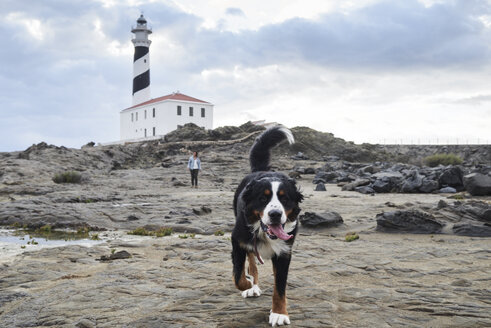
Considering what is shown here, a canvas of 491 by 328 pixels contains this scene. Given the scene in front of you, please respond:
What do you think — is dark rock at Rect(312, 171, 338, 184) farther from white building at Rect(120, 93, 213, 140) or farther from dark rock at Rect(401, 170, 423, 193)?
white building at Rect(120, 93, 213, 140)

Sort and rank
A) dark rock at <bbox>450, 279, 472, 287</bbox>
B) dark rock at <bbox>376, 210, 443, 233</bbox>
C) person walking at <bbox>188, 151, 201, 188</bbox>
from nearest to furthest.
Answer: dark rock at <bbox>450, 279, 472, 287</bbox>, dark rock at <bbox>376, 210, 443, 233</bbox>, person walking at <bbox>188, 151, 201, 188</bbox>

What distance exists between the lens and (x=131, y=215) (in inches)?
531

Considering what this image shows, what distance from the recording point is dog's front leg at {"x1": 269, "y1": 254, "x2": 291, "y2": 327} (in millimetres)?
4254

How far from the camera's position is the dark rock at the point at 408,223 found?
31.8 ft

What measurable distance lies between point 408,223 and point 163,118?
53.7m

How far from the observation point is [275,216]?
13.2 ft

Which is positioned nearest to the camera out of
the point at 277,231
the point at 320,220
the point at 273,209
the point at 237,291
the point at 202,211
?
the point at 273,209

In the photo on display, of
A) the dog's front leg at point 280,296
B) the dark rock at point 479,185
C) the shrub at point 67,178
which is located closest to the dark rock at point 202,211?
the dog's front leg at point 280,296

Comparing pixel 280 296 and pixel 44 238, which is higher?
pixel 280 296

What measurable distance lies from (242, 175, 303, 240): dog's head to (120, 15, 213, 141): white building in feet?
185

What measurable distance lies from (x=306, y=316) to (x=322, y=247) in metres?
3.96

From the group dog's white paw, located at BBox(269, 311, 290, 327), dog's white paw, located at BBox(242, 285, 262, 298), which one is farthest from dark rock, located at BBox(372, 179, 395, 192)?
dog's white paw, located at BBox(269, 311, 290, 327)

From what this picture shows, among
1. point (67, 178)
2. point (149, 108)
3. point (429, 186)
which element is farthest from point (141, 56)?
point (429, 186)

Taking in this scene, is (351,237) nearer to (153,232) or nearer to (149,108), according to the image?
(153,232)
